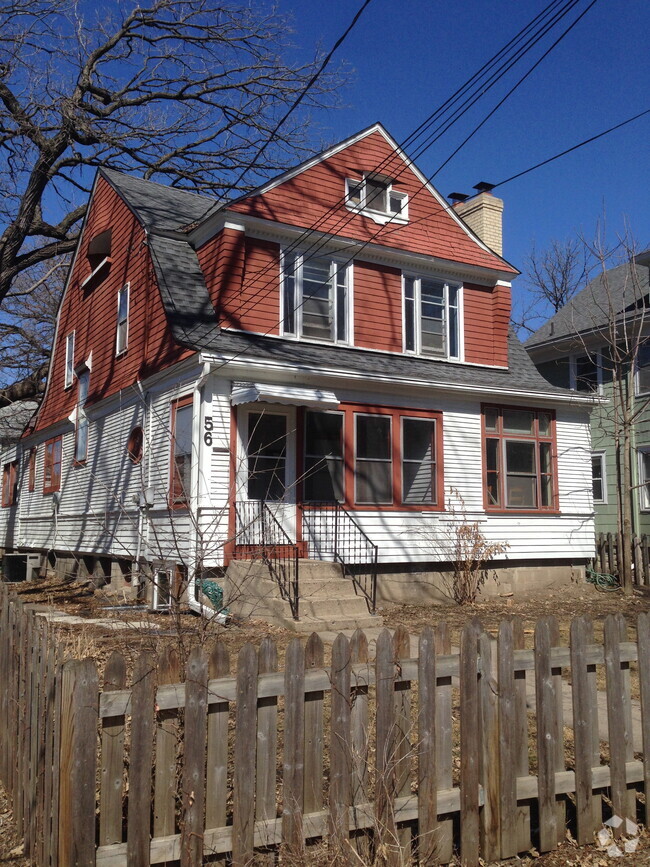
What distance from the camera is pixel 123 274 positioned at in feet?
55.9

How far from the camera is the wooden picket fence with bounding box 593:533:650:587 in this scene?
17.1 metres

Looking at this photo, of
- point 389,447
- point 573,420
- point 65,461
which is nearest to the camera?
point 389,447

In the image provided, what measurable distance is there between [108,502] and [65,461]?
13.9ft

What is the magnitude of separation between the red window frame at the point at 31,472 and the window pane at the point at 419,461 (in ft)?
41.1

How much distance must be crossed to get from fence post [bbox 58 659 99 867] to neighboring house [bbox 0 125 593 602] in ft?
28.7

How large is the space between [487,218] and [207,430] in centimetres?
1007

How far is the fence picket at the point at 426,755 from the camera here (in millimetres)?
4035

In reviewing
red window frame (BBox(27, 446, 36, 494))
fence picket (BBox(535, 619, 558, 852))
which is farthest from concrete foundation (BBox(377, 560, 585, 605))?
red window frame (BBox(27, 446, 36, 494))

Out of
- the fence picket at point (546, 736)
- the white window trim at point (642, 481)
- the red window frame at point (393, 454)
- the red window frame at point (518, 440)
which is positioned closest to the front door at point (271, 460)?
the red window frame at point (393, 454)

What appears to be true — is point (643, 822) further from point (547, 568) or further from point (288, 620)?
point (547, 568)

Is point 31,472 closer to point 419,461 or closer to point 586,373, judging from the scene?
point 419,461

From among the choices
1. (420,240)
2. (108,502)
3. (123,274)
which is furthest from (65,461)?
(420,240)

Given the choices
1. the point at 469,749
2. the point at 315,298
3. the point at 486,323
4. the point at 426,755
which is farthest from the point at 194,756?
the point at 486,323

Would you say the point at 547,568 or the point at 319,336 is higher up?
the point at 319,336
